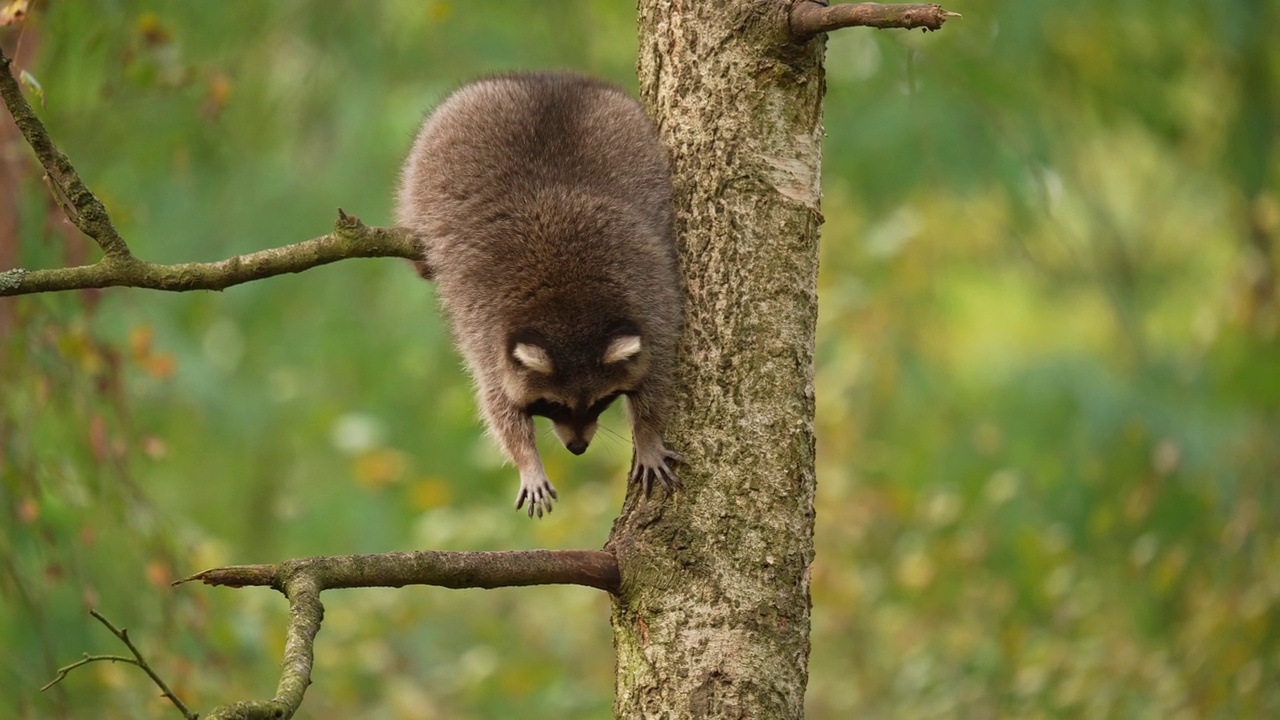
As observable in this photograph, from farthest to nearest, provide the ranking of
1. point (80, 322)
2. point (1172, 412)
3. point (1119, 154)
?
point (1119, 154), point (1172, 412), point (80, 322)

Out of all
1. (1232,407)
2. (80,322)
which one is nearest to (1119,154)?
(1232,407)

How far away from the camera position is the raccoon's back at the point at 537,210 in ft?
11.7

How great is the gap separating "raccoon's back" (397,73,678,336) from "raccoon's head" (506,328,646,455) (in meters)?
0.09

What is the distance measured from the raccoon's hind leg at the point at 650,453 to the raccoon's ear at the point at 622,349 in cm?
15

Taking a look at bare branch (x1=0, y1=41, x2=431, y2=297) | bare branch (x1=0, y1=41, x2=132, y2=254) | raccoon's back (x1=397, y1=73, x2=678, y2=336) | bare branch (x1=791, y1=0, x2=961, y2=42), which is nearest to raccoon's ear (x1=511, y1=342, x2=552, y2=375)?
raccoon's back (x1=397, y1=73, x2=678, y2=336)

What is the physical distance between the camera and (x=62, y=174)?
258 centimetres

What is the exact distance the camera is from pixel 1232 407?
633 centimetres

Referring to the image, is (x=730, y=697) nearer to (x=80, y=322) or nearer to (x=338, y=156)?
(x=80, y=322)

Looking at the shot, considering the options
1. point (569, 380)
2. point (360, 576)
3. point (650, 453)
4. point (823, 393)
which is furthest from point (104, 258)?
point (823, 393)

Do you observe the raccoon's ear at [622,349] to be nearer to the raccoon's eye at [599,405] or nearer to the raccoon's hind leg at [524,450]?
the raccoon's eye at [599,405]

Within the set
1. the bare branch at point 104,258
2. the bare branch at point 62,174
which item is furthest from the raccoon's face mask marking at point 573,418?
the bare branch at point 62,174

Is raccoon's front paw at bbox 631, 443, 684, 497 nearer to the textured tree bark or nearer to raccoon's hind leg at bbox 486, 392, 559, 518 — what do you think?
the textured tree bark

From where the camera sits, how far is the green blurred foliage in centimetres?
527

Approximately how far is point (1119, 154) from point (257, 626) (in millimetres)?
7274
